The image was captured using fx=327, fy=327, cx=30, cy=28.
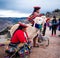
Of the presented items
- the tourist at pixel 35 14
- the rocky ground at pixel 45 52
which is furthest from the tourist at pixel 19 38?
the tourist at pixel 35 14

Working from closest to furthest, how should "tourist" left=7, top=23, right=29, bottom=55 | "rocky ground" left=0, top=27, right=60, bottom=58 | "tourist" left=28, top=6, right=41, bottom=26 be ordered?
"tourist" left=7, top=23, right=29, bottom=55
"rocky ground" left=0, top=27, right=60, bottom=58
"tourist" left=28, top=6, right=41, bottom=26

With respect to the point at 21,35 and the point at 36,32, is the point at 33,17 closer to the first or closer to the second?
the point at 36,32

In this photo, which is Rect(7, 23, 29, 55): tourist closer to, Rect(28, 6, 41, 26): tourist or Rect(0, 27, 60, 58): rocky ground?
Rect(0, 27, 60, 58): rocky ground

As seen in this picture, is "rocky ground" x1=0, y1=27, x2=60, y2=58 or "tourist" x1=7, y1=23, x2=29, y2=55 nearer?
"tourist" x1=7, y1=23, x2=29, y2=55

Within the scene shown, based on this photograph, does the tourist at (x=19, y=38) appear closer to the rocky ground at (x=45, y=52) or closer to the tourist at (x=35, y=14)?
the rocky ground at (x=45, y=52)

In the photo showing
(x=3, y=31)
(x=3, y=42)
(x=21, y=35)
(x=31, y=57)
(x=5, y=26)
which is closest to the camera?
(x=21, y=35)

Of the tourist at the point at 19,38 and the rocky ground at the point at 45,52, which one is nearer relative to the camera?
the tourist at the point at 19,38

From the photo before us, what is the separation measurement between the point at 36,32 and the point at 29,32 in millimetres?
334

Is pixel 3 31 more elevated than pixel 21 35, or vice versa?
pixel 21 35

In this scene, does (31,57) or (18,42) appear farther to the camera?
(31,57)

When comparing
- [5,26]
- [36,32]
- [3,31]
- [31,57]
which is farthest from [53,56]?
[5,26]

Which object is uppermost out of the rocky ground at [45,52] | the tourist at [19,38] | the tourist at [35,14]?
the tourist at [35,14]

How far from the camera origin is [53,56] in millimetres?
11414

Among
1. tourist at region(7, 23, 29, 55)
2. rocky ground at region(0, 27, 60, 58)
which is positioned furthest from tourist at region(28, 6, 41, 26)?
tourist at region(7, 23, 29, 55)
